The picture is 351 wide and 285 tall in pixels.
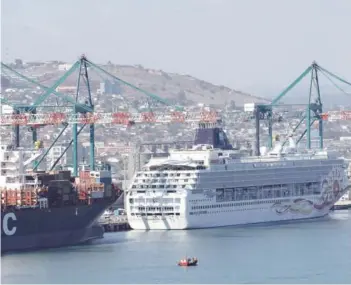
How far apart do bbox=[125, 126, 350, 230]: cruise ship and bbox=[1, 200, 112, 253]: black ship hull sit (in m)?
4.75

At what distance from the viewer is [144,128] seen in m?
146

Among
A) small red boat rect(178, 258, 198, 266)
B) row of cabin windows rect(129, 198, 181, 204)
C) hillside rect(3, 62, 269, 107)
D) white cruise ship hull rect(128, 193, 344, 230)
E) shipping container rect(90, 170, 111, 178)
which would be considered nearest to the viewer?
small red boat rect(178, 258, 198, 266)

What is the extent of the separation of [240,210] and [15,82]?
10399 centimetres

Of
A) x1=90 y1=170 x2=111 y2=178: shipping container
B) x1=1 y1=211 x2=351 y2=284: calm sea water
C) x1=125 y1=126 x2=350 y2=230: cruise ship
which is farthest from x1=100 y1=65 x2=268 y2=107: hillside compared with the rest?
x1=1 y1=211 x2=351 y2=284: calm sea water

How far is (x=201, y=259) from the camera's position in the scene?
51938mm

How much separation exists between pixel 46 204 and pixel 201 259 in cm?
622

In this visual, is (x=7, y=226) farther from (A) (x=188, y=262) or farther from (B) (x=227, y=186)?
(B) (x=227, y=186)

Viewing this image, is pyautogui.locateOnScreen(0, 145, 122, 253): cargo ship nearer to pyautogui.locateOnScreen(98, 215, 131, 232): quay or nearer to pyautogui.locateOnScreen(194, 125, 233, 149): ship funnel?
pyautogui.locateOnScreen(98, 215, 131, 232): quay

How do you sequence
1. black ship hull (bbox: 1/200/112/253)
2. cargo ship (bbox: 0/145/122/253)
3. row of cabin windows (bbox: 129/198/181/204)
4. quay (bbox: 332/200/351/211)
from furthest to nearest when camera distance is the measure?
quay (bbox: 332/200/351/211)
row of cabin windows (bbox: 129/198/181/204)
cargo ship (bbox: 0/145/122/253)
black ship hull (bbox: 1/200/112/253)

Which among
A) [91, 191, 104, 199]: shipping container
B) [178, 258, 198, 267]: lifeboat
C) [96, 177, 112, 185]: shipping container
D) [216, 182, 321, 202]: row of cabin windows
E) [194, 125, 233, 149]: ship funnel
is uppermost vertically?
[194, 125, 233, 149]: ship funnel

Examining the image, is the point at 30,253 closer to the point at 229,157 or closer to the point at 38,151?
the point at 38,151

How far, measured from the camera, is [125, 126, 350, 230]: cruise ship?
62938 mm

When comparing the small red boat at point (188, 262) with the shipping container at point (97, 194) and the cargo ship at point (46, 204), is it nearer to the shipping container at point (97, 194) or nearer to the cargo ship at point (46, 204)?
the cargo ship at point (46, 204)

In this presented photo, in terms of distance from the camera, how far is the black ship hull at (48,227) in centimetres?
5403
